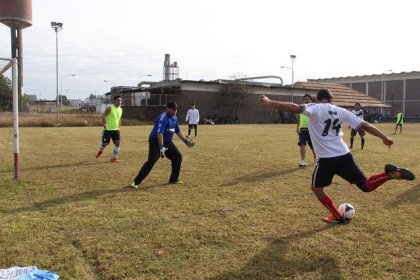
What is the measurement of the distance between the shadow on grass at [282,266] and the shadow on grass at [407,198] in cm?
301

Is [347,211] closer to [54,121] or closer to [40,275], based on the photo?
[40,275]

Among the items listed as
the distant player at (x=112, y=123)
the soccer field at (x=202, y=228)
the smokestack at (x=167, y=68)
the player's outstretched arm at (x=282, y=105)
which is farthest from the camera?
the smokestack at (x=167, y=68)

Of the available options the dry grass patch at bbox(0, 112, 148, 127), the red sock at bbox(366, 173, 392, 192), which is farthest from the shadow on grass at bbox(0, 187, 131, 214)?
the dry grass patch at bbox(0, 112, 148, 127)

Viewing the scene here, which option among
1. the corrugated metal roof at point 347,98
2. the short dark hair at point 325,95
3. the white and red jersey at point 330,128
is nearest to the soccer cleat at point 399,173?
the white and red jersey at point 330,128

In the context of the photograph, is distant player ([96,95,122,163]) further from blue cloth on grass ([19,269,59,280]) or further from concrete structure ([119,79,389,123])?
concrete structure ([119,79,389,123])

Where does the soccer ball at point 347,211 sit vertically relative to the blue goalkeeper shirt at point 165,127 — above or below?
below

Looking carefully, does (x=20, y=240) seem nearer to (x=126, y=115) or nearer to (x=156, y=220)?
(x=156, y=220)

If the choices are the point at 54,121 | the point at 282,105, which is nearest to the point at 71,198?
the point at 282,105

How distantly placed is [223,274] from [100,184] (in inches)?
205

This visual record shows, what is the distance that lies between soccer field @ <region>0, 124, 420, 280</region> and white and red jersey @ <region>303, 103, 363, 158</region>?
43.0 inches

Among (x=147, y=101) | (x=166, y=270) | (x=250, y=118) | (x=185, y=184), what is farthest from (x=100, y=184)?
(x=250, y=118)

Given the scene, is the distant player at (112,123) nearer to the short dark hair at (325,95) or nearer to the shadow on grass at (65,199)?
the shadow on grass at (65,199)

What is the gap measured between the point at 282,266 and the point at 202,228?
59.7 inches

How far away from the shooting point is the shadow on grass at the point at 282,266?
4.10 meters
